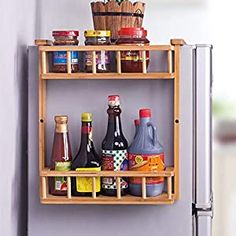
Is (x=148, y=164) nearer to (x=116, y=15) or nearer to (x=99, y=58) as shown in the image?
(x=99, y=58)

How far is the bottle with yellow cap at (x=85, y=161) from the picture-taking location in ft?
5.41

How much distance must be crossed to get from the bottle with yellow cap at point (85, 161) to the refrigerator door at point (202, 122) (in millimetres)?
261

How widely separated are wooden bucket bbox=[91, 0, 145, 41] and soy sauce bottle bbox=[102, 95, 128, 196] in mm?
226

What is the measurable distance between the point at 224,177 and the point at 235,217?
18cm

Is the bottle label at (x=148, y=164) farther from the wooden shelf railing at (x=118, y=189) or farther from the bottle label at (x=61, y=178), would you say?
the bottle label at (x=61, y=178)

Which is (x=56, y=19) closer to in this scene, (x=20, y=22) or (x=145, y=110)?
(x=20, y=22)

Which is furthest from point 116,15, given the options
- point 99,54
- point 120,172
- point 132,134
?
point 120,172

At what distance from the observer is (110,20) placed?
1.75 metres

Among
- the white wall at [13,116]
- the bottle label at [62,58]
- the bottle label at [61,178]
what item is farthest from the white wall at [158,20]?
A: the bottle label at [61,178]

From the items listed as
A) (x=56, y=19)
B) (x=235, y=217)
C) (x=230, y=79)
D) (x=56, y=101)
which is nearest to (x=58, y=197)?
(x=56, y=101)

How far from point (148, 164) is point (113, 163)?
0.09 metres

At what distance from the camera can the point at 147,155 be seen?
163 centimetres

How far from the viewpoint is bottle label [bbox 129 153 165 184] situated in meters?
1.63

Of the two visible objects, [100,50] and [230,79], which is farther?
[230,79]
